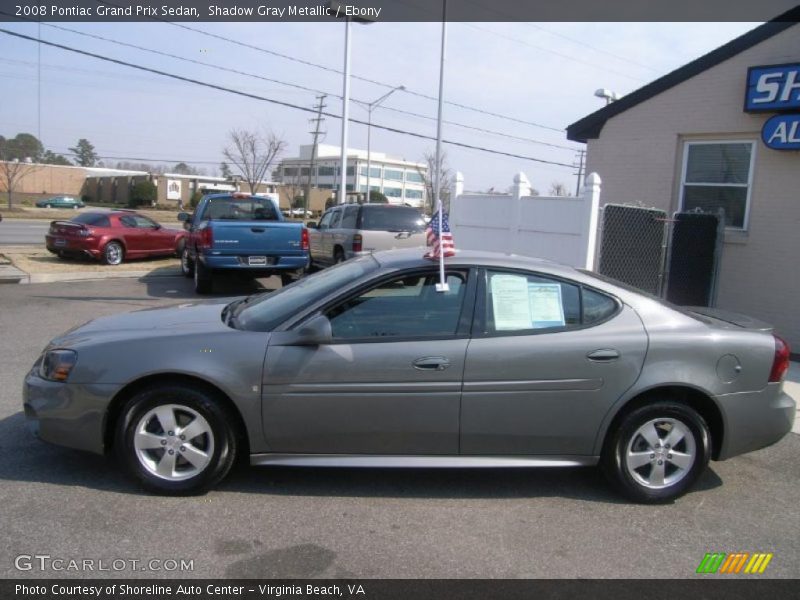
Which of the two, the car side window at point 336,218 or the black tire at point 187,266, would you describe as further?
the black tire at point 187,266

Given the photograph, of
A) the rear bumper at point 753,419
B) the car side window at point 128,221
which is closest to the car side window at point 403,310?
the rear bumper at point 753,419

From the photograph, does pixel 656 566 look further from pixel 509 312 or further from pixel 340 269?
pixel 340 269

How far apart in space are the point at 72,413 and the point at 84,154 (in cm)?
12718

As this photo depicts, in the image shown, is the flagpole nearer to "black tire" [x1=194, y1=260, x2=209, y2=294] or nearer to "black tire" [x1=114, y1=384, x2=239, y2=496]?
"black tire" [x1=114, y1=384, x2=239, y2=496]

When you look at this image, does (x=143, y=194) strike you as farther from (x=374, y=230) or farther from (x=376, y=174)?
(x=374, y=230)

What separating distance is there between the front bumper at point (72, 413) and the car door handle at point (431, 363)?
1.77 meters

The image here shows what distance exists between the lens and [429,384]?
13.0ft

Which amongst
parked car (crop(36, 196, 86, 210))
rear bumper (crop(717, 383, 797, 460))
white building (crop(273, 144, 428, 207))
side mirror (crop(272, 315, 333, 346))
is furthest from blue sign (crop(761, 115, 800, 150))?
white building (crop(273, 144, 428, 207))

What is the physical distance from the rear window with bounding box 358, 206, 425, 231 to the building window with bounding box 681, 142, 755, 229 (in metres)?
5.58

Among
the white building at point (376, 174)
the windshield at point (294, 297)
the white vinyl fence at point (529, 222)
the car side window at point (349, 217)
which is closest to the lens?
the windshield at point (294, 297)

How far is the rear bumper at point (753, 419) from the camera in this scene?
416 cm

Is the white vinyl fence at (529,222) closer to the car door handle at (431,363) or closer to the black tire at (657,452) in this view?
the black tire at (657,452)

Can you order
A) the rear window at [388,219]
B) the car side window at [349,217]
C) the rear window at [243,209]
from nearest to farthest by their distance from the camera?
the rear window at [243,209] → the rear window at [388,219] → the car side window at [349,217]

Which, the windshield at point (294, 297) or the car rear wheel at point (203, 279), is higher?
the windshield at point (294, 297)
